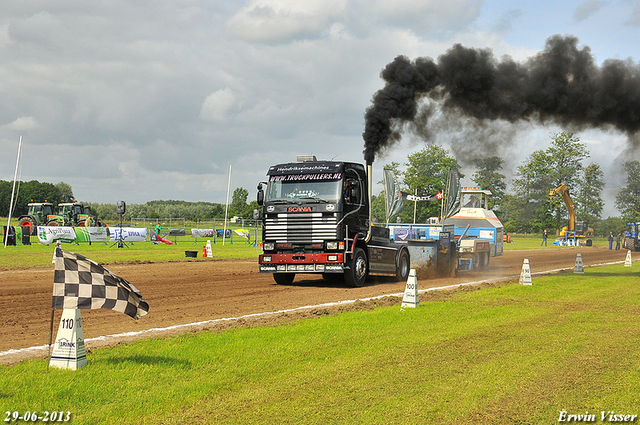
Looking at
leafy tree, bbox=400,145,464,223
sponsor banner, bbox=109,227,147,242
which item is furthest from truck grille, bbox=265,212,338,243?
leafy tree, bbox=400,145,464,223

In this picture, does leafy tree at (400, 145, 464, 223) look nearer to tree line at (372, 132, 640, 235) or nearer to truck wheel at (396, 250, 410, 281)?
tree line at (372, 132, 640, 235)

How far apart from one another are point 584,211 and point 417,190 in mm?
37718

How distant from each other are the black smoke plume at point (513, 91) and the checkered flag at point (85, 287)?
1562 centimetres

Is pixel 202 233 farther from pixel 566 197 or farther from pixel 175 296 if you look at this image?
pixel 566 197

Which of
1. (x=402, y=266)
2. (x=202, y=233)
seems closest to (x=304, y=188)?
(x=402, y=266)

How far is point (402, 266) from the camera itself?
19562 mm

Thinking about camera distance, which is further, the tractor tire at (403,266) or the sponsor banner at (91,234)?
the sponsor banner at (91,234)

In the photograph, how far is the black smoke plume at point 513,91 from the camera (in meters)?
19.8

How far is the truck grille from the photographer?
1573 cm

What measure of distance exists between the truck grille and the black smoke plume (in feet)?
19.7

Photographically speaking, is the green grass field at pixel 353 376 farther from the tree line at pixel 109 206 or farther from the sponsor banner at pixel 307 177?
the tree line at pixel 109 206

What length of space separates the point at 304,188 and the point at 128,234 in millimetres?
26857

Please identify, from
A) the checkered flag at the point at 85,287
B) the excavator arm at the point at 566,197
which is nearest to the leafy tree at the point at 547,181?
the excavator arm at the point at 566,197

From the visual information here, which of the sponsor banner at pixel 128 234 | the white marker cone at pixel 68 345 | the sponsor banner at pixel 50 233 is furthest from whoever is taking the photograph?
the sponsor banner at pixel 128 234
